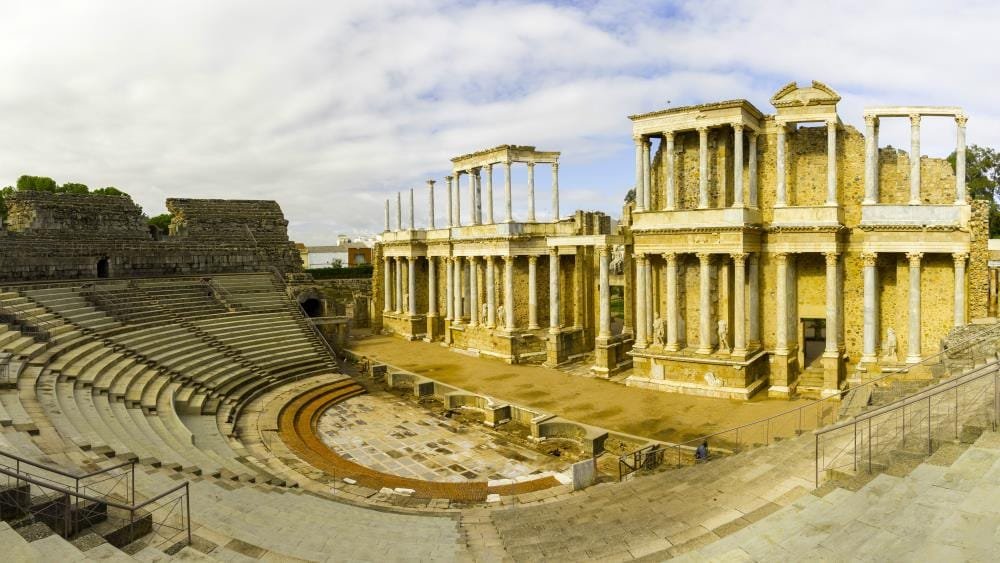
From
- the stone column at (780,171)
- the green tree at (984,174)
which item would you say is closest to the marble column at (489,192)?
the stone column at (780,171)

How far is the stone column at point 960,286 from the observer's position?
19.8 metres

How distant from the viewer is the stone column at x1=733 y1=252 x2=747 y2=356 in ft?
71.2

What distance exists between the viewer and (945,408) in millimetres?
11977

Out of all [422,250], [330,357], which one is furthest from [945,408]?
[422,250]

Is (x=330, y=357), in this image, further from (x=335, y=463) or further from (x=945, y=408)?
(x=945, y=408)

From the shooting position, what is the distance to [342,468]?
15461mm

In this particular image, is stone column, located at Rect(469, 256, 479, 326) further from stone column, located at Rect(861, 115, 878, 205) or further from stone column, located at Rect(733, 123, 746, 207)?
stone column, located at Rect(861, 115, 878, 205)

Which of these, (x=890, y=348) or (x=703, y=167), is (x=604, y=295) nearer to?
(x=703, y=167)

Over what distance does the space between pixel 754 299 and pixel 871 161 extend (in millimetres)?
6038

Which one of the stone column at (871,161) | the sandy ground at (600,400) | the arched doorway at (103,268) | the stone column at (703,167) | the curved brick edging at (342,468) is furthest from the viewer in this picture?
the arched doorway at (103,268)

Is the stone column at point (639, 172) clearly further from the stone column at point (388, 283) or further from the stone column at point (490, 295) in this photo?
the stone column at point (388, 283)

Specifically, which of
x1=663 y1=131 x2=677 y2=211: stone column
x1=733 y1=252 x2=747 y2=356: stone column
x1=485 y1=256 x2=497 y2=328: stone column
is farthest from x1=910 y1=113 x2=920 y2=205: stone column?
x1=485 y1=256 x2=497 y2=328: stone column

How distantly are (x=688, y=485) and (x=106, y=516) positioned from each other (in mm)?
9515

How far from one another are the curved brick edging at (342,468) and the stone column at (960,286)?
49.2 ft
